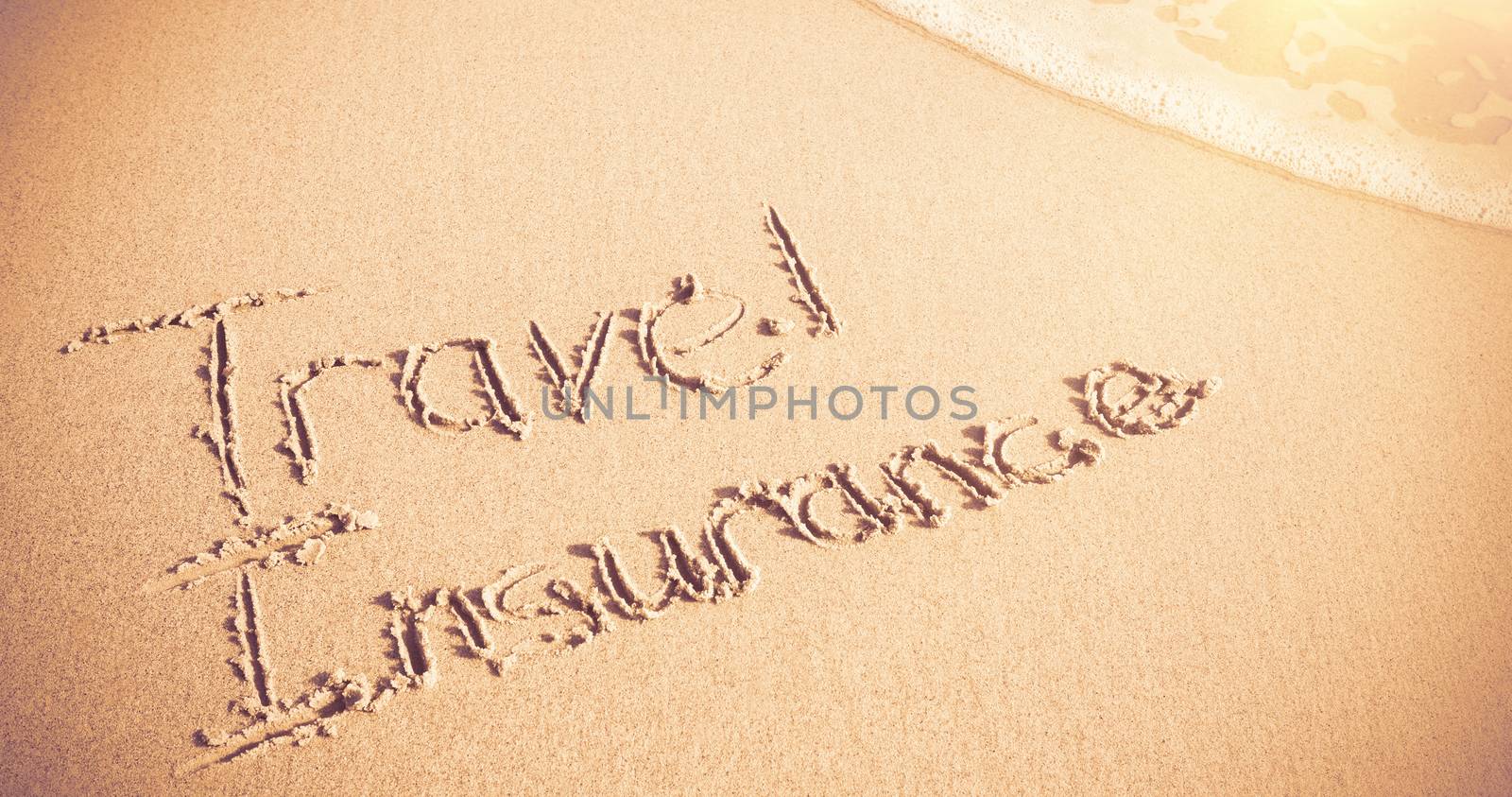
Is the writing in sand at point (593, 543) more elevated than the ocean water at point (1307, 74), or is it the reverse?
the ocean water at point (1307, 74)

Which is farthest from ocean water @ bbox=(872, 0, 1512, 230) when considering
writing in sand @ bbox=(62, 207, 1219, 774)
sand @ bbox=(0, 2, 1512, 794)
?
writing in sand @ bbox=(62, 207, 1219, 774)

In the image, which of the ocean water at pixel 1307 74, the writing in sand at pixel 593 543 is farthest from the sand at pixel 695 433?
the ocean water at pixel 1307 74

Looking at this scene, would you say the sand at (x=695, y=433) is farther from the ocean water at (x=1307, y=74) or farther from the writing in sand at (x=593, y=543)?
the ocean water at (x=1307, y=74)

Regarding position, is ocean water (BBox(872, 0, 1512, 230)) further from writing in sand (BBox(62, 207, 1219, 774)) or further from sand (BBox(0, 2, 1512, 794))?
writing in sand (BBox(62, 207, 1219, 774))

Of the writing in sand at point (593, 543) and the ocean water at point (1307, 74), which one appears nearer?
the writing in sand at point (593, 543)

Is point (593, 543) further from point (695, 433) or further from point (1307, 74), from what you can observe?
point (1307, 74)
